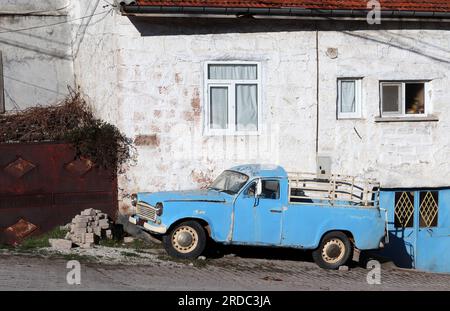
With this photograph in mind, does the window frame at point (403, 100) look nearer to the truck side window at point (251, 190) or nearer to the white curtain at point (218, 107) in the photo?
the white curtain at point (218, 107)

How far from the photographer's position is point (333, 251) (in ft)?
43.2

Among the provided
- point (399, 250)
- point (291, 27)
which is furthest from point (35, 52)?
point (399, 250)

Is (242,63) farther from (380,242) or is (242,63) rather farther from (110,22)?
(380,242)

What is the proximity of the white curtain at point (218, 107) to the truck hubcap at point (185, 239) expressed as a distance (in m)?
2.87

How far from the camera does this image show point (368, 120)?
613 inches

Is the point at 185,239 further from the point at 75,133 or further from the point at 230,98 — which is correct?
the point at 230,98

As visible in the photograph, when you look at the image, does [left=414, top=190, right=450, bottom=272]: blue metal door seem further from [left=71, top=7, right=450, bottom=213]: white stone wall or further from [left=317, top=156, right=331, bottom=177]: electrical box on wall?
[left=317, top=156, right=331, bottom=177]: electrical box on wall

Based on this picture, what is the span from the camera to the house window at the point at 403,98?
15.9m

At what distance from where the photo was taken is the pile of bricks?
13375 mm

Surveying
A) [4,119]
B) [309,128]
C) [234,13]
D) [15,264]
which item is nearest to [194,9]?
[234,13]

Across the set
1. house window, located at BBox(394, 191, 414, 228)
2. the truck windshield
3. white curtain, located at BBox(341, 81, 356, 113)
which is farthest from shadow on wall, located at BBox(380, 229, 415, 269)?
the truck windshield

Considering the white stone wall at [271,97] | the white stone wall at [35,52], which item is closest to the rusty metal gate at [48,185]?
the white stone wall at [271,97]

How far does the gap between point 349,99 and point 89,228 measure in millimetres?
5792

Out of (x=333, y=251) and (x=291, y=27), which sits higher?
(x=291, y=27)
